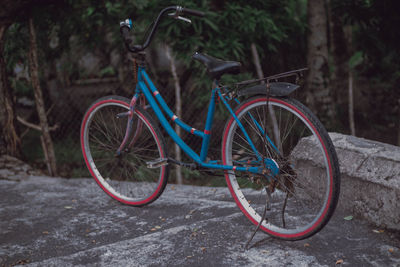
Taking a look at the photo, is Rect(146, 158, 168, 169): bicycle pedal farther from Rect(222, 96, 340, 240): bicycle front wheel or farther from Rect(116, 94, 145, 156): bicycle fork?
Rect(222, 96, 340, 240): bicycle front wheel

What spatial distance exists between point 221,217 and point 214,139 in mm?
2627

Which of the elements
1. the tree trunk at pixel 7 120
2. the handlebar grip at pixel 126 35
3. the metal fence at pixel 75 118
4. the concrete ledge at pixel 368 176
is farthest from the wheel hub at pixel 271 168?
the tree trunk at pixel 7 120

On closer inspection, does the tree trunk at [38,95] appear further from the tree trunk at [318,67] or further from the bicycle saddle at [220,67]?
the tree trunk at [318,67]

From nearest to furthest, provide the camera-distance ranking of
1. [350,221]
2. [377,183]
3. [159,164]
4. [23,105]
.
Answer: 1. [377,183]
2. [350,221]
3. [159,164]
4. [23,105]

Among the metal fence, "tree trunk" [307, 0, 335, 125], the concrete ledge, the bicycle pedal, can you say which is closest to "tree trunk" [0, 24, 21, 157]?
the metal fence

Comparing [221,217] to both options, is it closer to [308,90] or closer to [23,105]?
[308,90]

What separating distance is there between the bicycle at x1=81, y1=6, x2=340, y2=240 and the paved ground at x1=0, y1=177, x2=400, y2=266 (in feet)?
0.50

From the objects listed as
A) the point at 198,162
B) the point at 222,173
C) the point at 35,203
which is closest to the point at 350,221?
the point at 222,173

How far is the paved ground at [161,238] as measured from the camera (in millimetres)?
2543

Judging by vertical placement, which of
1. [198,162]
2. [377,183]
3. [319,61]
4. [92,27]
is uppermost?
[92,27]

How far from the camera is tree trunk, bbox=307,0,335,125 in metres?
6.27

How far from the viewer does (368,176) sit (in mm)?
2871

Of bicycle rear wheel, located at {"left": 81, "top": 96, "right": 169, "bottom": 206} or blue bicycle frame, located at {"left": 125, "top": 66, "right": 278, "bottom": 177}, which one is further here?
bicycle rear wheel, located at {"left": 81, "top": 96, "right": 169, "bottom": 206}

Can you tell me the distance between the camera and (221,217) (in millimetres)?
3150
